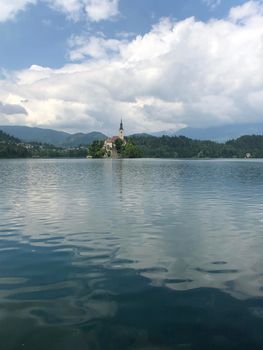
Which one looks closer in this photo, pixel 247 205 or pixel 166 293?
pixel 166 293

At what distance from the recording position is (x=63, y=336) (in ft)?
30.8

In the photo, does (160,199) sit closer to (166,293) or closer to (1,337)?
(166,293)

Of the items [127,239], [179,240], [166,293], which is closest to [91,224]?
[127,239]

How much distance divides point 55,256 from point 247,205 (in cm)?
2145

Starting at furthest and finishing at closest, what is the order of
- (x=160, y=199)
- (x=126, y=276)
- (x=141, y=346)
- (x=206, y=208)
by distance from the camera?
1. (x=160, y=199)
2. (x=206, y=208)
3. (x=126, y=276)
4. (x=141, y=346)

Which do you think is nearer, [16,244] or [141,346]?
[141,346]

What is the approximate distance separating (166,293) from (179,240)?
7.71 metres

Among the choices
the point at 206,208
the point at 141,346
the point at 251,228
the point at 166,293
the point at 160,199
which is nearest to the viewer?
the point at 141,346

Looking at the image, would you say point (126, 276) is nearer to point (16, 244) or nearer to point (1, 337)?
point (1, 337)

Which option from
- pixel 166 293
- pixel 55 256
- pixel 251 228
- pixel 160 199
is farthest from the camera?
pixel 160 199

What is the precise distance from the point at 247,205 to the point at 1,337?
27323mm

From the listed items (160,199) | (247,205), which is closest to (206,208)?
(247,205)

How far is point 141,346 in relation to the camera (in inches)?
351

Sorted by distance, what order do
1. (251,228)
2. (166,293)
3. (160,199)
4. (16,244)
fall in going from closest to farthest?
(166,293), (16,244), (251,228), (160,199)
